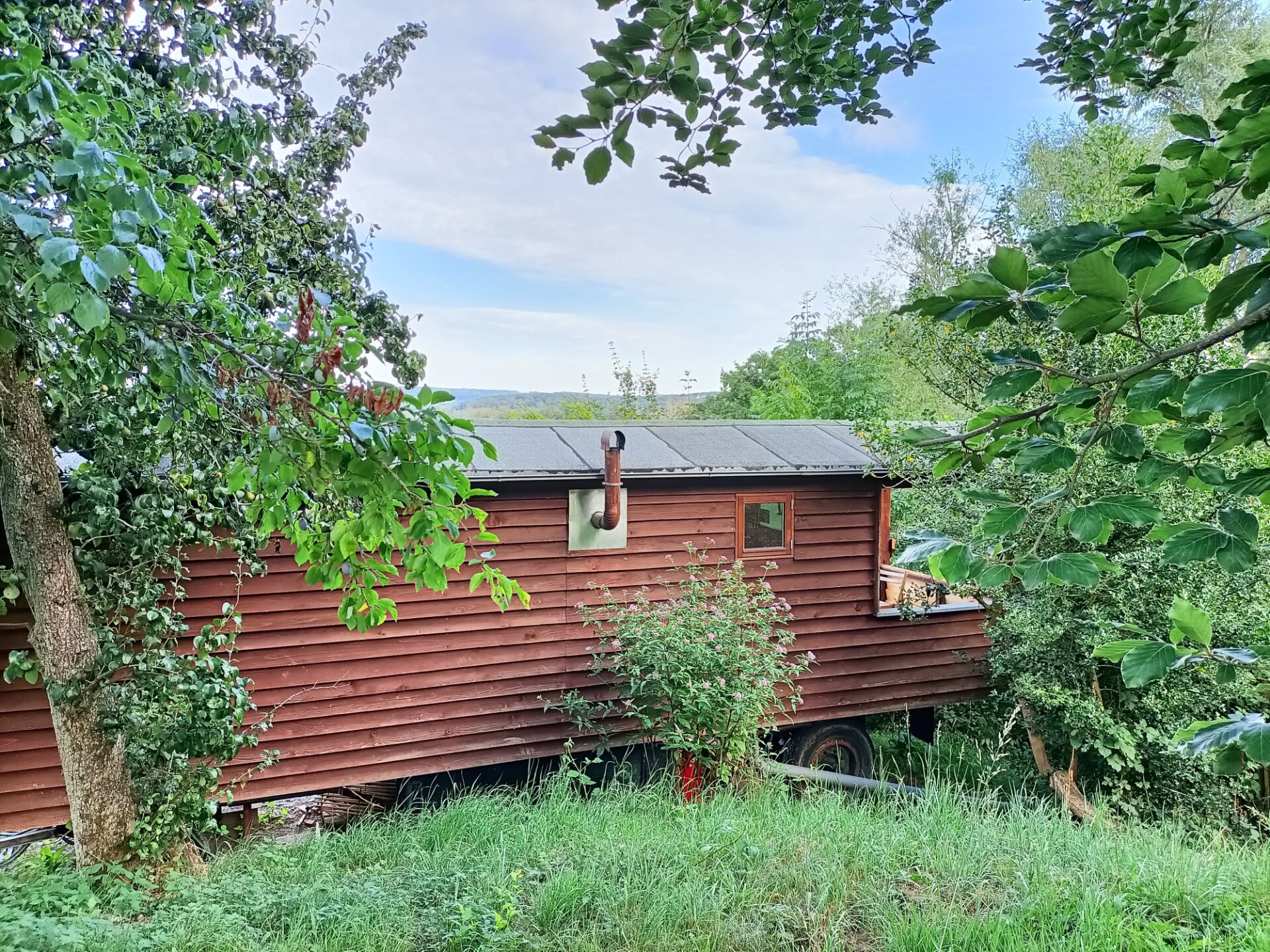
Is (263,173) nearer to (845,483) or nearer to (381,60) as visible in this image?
(381,60)

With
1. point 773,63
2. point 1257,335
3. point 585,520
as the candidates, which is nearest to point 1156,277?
point 1257,335

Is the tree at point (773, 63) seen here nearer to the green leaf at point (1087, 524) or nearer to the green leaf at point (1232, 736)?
the green leaf at point (1087, 524)

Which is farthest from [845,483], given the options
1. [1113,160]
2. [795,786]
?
[1113,160]

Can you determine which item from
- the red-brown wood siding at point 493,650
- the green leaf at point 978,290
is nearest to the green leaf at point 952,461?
the green leaf at point 978,290

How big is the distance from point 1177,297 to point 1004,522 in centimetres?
29

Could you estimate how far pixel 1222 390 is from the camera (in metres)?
0.69

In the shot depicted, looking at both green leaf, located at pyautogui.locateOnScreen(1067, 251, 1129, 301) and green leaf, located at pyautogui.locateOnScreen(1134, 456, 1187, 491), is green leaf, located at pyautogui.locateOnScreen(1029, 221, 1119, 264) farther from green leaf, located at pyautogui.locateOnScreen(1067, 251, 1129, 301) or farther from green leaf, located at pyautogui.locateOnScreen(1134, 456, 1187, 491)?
green leaf, located at pyautogui.locateOnScreen(1134, 456, 1187, 491)

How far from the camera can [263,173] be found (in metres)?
4.04

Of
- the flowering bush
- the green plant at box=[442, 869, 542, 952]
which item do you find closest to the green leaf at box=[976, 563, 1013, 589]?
the green plant at box=[442, 869, 542, 952]

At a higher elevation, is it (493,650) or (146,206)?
(146,206)

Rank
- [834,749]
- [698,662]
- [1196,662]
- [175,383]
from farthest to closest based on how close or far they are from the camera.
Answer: [834,749] < [698,662] < [175,383] < [1196,662]

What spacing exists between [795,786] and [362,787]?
3528 millimetres

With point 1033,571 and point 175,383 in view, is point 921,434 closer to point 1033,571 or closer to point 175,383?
point 1033,571

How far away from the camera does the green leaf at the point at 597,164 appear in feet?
2.98
